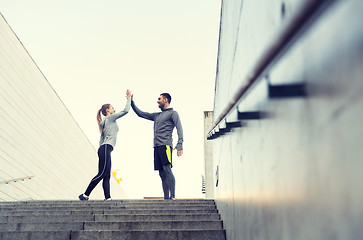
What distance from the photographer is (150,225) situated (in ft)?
11.7

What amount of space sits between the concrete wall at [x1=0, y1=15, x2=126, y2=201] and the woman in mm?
1668

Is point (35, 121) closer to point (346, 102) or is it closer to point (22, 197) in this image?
point (22, 197)

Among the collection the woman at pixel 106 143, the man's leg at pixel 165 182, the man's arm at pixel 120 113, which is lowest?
the man's leg at pixel 165 182

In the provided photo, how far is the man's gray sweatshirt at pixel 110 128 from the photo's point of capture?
5645mm

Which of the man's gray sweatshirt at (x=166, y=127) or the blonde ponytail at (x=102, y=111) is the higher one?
the blonde ponytail at (x=102, y=111)

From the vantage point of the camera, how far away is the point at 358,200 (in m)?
0.73

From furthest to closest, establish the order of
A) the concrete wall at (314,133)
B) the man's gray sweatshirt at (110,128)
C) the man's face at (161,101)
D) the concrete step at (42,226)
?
the man's face at (161,101) → the man's gray sweatshirt at (110,128) → the concrete step at (42,226) → the concrete wall at (314,133)

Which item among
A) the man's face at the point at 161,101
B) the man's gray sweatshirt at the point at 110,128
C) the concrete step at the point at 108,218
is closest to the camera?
the concrete step at the point at 108,218

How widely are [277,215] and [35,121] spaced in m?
7.21

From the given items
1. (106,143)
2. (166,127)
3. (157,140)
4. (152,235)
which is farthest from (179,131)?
(152,235)

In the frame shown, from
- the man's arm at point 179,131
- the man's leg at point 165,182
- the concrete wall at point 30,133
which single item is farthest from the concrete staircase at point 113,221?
the concrete wall at point 30,133

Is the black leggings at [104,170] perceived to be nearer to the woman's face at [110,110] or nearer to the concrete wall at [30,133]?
the woman's face at [110,110]

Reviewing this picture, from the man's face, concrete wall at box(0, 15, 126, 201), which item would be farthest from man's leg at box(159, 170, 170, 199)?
concrete wall at box(0, 15, 126, 201)

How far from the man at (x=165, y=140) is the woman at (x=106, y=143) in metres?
0.53
